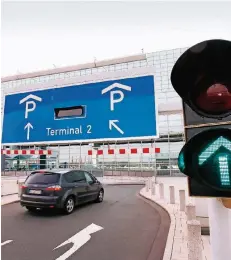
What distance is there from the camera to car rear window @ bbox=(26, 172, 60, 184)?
8.72 metres

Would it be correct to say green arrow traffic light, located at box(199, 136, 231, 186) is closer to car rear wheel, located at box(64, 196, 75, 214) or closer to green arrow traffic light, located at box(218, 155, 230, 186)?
green arrow traffic light, located at box(218, 155, 230, 186)

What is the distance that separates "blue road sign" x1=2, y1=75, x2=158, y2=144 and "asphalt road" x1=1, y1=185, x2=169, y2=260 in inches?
130

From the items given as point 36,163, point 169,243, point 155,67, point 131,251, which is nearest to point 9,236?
point 131,251

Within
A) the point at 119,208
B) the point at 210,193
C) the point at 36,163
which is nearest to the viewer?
the point at 210,193

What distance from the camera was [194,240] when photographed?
→ 3.73 m

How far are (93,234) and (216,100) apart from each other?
5.73 metres

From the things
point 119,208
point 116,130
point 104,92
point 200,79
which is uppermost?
point 104,92

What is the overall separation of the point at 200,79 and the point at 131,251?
457 centimetres

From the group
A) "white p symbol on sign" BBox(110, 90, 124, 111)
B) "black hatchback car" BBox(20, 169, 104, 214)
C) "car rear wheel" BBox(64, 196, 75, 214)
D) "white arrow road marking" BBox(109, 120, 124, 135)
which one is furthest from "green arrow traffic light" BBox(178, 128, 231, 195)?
"car rear wheel" BBox(64, 196, 75, 214)

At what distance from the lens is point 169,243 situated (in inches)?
200

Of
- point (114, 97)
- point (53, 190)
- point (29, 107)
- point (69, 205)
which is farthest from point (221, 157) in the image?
point (69, 205)

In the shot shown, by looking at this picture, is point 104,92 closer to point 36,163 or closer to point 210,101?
point 210,101

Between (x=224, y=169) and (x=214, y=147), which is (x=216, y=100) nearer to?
(x=214, y=147)

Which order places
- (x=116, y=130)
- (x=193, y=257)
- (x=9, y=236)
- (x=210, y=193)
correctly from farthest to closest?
1. (x=9, y=236)
2. (x=193, y=257)
3. (x=116, y=130)
4. (x=210, y=193)
